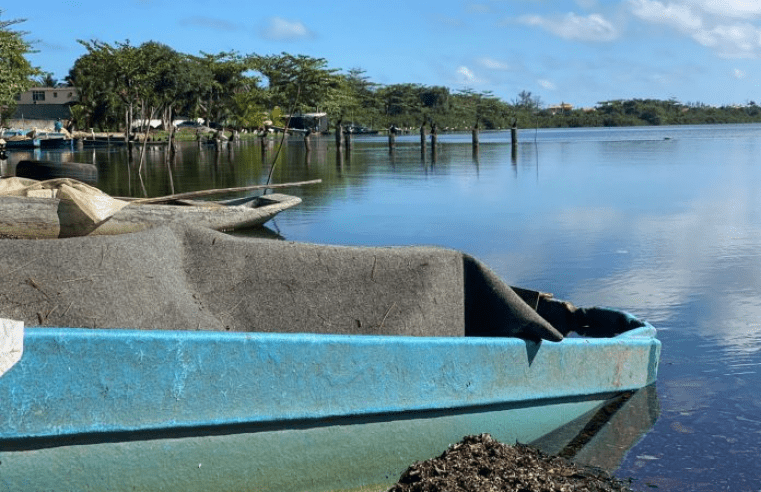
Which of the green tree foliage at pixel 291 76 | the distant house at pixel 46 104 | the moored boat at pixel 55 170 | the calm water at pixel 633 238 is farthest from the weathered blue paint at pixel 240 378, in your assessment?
the distant house at pixel 46 104

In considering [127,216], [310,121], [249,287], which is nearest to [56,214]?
[127,216]

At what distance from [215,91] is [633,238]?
237 ft

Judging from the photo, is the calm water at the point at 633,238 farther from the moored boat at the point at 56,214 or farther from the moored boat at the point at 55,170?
the moored boat at the point at 55,170

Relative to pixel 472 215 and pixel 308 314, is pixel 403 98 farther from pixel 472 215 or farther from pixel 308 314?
pixel 308 314

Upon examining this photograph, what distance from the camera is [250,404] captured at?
4.58 metres

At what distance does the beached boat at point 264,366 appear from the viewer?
425 cm

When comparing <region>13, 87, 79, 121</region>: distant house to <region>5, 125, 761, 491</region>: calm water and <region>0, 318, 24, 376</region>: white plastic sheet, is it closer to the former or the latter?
<region>5, 125, 761, 491</region>: calm water

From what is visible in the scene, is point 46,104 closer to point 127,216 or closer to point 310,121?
point 310,121

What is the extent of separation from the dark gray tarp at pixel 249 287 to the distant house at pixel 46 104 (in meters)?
95.7

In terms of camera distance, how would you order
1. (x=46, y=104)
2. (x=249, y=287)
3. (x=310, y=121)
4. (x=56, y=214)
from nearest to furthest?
(x=249, y=287) → (x=56, y=214) → (x=46, y=104) → (x=310, y=121)

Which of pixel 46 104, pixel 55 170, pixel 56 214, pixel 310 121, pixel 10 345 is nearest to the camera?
pixel 10 345

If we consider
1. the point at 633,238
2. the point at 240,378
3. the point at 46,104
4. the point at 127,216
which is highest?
the point at 46,104

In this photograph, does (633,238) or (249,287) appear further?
(633,238)

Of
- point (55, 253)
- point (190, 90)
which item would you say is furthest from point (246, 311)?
point (190, 90)
